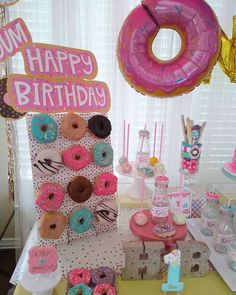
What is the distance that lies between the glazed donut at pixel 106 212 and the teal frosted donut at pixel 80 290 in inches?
12.9

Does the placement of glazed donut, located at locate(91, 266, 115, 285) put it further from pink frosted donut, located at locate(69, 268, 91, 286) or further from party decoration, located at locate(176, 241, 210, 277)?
party decoration, located at locate(176, 241, 210, 277)

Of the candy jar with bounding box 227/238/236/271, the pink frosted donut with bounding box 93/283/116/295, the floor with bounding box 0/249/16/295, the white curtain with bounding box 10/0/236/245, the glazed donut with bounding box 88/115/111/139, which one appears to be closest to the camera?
the pink frosted donut with bounding box 93/283/116/295

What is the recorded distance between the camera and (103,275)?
0.98 meters

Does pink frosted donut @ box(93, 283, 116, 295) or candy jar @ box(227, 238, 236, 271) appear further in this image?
candy jar @ box(227, 238, 236, 271)

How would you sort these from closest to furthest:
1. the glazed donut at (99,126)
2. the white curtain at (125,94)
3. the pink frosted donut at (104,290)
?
1. the pink frosted donut at (104,290)
2. the glazed donut at (99,126)
3. the white curtain at (125,94)

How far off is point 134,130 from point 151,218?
2.35 ft

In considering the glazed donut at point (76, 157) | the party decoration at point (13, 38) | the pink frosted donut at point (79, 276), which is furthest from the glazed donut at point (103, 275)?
the party decoration at point (13, 38)

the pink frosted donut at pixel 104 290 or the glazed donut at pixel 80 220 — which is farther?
the glazed donut at pixel 80 220

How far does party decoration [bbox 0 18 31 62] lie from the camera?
3.67 feet

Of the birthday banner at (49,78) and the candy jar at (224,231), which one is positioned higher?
the birthday banner at (49,78)

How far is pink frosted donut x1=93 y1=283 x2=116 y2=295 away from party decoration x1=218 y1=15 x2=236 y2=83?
0.95 metres

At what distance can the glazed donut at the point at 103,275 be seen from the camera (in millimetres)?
953

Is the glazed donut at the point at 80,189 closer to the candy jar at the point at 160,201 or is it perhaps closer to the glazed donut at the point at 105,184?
the glazed donut at the point at 105,184

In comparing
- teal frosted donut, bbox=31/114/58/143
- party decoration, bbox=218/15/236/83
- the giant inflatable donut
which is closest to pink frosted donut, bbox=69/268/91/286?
teal frosted donut, bbox=31/114/58/143
